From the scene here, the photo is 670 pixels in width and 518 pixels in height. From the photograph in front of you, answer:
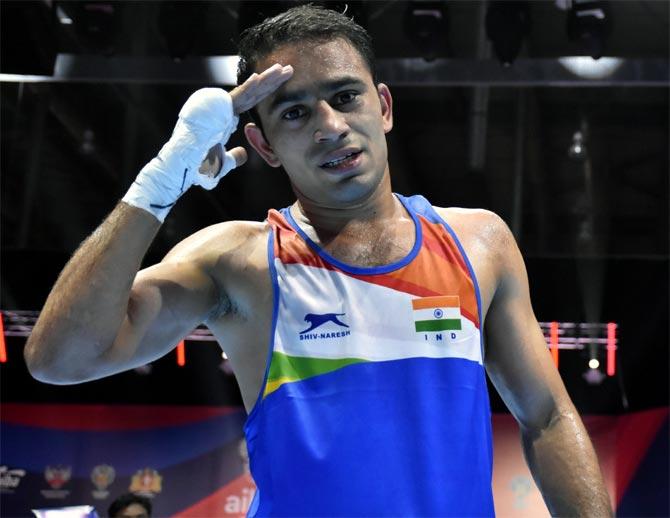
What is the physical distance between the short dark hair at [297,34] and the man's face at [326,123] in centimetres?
2

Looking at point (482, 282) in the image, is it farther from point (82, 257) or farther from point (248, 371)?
point (82, 257)

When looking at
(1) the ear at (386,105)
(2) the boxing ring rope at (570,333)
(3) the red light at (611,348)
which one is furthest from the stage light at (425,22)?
(1) the ear at (386,105)

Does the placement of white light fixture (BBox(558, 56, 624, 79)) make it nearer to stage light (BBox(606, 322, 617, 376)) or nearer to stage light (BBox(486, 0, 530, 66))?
stage light (BBox(486, 0, 530, 66))

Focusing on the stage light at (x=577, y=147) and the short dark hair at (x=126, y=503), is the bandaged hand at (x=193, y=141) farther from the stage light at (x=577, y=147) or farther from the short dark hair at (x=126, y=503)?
the stage light at (x=577, y=147)

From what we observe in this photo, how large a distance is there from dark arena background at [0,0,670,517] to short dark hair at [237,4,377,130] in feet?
16.0

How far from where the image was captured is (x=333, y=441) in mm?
1844

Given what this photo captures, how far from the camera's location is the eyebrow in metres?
2.04

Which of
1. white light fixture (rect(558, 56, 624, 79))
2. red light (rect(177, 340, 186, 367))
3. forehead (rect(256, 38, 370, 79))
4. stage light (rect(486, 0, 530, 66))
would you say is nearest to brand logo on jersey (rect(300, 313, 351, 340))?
forehead (rect(256, 38, 370, 79))

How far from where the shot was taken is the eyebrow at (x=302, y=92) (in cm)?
204

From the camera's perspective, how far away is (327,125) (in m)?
2.01

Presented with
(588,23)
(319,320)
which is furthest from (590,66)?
(319,320)

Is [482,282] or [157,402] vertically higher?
[482,282]

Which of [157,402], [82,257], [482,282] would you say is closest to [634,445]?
[157,402]

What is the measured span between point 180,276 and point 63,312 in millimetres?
287
